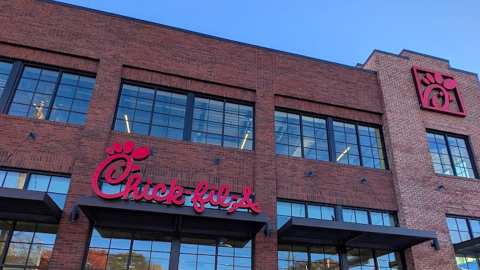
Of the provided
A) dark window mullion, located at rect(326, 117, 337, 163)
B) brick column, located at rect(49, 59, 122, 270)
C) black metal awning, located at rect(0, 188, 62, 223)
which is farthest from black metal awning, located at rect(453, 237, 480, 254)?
black metal awning, located at rect(0, 188, 62, 223)

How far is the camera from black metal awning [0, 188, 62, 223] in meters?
8.30

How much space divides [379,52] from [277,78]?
4884 mm

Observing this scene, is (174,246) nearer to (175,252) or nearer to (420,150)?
(175,252)

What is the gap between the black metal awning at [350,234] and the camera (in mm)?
10211

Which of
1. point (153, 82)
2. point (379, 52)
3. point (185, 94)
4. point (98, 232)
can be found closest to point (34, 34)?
point (153, 82)

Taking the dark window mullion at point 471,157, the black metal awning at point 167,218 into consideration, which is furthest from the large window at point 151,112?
the dark window mullion at point 471,157

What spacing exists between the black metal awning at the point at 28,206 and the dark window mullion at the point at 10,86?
3214 mm

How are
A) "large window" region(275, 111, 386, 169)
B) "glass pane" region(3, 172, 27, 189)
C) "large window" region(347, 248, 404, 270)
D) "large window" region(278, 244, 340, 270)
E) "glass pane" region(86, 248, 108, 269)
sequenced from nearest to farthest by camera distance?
"glass pane" region(86, 248, 108, 269) → "glass pane" region(3, 172, 27, 189) → "large window" region(278, 244, 340, 270) → "large window" region(347, 248, 404, 270) → "large window" region(275, 111, 386, 169)

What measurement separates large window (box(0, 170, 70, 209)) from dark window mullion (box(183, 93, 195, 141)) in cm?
371

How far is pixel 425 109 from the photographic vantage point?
49.7 feet

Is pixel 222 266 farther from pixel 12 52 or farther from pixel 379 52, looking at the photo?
pixel 379 52

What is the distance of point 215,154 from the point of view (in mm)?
11984

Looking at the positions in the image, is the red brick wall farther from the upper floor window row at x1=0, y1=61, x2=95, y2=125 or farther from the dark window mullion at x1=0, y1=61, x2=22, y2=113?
the dark window mullion at x1=0, y1=61, x2=22, y2=113

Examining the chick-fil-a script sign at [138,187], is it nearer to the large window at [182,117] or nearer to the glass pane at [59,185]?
the glass pane at [59,185]
